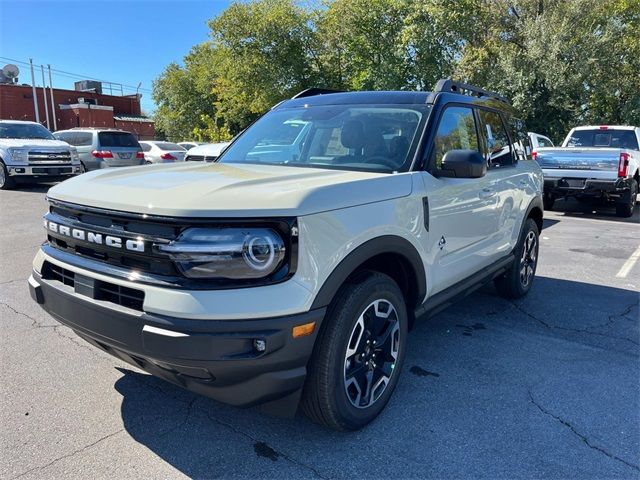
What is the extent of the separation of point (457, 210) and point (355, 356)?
1.38 meters

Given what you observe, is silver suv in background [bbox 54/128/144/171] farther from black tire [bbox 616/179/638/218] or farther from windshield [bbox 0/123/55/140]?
black tire [bbox 616/179/638/218]

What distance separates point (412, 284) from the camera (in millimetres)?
3221

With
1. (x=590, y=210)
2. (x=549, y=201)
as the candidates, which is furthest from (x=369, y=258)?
(x=590, y=210)

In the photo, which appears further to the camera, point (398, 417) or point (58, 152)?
point (58, 152)

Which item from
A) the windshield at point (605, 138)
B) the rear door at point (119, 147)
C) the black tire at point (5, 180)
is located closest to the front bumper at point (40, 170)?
the black tire at point (5, 180)

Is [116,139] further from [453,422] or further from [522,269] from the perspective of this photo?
[453,422]

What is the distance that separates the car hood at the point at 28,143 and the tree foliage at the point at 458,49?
1350 cm

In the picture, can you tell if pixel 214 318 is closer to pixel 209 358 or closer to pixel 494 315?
pixel 209 358

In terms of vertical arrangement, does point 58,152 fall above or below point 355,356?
above

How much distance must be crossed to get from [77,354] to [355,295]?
2.30 meters

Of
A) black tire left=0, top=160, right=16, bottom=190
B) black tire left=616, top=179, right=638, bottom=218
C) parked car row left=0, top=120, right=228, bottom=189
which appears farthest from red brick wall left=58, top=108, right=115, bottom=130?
black tire left=616, top=179, right=638, bottom=218

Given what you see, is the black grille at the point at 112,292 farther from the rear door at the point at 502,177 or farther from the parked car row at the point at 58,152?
the parked car row at the point at 58,152

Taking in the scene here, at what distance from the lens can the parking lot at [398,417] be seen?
8.33 ft

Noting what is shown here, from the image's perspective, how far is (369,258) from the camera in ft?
8.98
